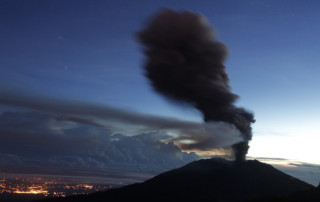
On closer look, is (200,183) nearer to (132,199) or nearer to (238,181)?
(238,181)

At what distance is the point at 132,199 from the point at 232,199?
143ft

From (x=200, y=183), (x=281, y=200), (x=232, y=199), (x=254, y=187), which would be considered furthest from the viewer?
(x=200, y=183)

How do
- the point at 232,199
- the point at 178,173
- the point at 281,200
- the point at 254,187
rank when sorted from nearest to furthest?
the point at 281,200, the point at 232,199, the point at 254,187, the point at 178,173

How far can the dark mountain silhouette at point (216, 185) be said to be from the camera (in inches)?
5202

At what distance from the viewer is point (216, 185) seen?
13888 centimetres

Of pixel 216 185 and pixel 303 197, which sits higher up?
pixel 216 185

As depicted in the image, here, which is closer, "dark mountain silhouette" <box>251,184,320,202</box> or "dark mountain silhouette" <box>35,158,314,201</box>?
"dark mountain silhouette" <box>251,184,320,202</box>

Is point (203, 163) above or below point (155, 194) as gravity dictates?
above

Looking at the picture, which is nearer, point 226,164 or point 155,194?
point 155,194

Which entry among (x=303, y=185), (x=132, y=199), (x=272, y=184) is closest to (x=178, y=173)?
(x=132, y=199)

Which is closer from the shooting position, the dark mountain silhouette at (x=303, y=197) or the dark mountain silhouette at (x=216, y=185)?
the dark mountain silhouette at (x=303, y=197)

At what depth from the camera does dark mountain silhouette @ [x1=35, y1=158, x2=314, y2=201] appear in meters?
132

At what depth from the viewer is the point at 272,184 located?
5620 inches

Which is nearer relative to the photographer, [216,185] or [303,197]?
[303,197]
